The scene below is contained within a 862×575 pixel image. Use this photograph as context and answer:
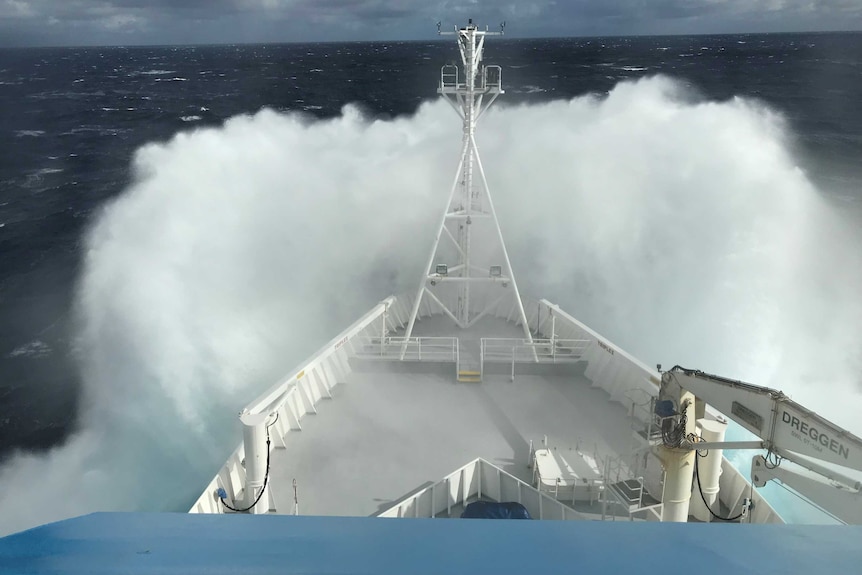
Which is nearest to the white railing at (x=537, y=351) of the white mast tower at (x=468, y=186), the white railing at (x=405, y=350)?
the white mast tower at (x=468, y=186)

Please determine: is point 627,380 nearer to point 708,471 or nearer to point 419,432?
point 708,471

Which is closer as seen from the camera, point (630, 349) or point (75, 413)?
point (75, 413)

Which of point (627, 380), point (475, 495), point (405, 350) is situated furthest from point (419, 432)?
point (627, 380)

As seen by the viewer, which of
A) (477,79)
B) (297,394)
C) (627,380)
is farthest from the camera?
(477,79)

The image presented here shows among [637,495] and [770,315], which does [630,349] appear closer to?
[770,315]

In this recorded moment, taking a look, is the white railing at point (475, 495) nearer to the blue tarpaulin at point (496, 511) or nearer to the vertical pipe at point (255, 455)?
the blue tarpaulin at point (496, 511)

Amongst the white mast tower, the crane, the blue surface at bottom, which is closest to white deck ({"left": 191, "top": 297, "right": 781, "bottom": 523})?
the white mast tower

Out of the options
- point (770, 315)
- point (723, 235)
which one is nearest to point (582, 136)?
point (723, 235)
